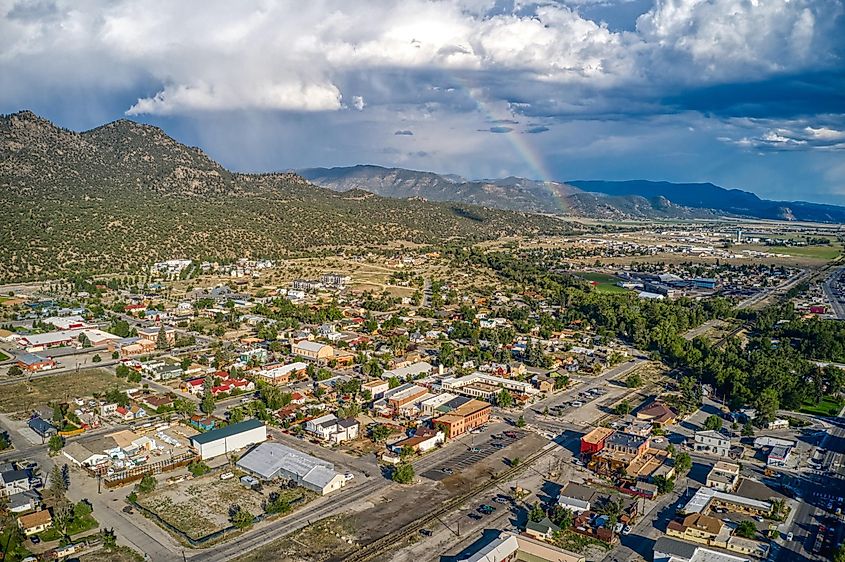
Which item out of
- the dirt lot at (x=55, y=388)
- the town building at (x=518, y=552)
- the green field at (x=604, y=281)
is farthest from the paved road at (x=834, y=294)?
the dirt lot at (x=55, y=388)

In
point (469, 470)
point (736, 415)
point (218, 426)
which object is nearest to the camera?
point (469, 470)

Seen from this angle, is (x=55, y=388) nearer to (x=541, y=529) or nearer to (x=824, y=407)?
(x=541, y=529)

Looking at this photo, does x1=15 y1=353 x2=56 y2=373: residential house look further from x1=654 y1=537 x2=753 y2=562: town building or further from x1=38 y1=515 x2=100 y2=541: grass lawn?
x1=654 y1=537 x2=753 y2=562: town building

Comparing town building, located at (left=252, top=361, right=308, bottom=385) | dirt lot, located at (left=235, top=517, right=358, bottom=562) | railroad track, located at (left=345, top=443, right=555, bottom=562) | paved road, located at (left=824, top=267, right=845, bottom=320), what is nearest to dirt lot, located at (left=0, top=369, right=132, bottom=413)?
town building, located at (left=252, top=361, right=308, bottom=385)

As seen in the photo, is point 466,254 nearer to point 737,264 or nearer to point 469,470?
point 737,264

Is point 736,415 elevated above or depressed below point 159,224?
below

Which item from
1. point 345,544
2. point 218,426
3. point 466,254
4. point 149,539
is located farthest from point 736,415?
point 466,254

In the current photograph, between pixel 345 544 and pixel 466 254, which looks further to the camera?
pixel 466 254

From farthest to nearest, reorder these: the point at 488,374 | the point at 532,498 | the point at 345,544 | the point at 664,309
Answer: the point at 664,309 → the point at 488,374 → the point at 532,498 → the point at 345,544

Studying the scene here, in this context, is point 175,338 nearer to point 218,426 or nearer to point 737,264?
point 218,426
